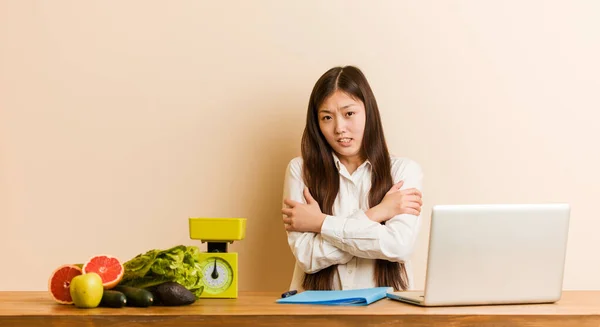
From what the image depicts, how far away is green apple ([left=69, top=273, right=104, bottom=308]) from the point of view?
2.05 metres

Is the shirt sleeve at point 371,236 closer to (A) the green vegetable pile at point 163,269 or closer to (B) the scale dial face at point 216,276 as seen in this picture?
(B) the scale dial face at point 216,276

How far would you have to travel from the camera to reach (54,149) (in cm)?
349

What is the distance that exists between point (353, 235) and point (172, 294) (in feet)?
2.71

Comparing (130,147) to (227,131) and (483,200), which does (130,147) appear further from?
(483,200)

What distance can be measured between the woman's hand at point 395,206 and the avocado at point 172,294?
94 centimetres

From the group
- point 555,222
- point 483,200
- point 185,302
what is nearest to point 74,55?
point 185,302

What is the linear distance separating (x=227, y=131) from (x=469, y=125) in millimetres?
1149

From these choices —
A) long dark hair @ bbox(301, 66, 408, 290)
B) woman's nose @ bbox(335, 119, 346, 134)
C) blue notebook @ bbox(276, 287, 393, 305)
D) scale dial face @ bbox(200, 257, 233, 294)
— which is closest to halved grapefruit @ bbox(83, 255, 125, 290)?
scale dial face @ bbox(200, 257, 233, 294)

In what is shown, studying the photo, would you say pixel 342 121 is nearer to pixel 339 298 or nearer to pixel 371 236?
pixel 371 236

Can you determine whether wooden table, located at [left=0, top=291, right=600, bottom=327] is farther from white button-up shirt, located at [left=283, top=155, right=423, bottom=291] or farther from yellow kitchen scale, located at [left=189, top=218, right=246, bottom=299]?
white button-up shirt, located at [left=283, top=155, right=423, bottom=291]

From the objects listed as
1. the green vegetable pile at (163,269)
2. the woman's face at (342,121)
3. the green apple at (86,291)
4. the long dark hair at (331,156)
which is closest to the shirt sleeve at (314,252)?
the long dark hair at (331,156)

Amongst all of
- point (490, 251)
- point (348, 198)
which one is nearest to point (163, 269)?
point (490, 251)

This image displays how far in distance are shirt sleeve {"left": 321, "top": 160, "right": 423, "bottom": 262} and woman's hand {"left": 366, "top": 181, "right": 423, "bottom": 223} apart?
0.02m

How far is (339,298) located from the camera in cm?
212
